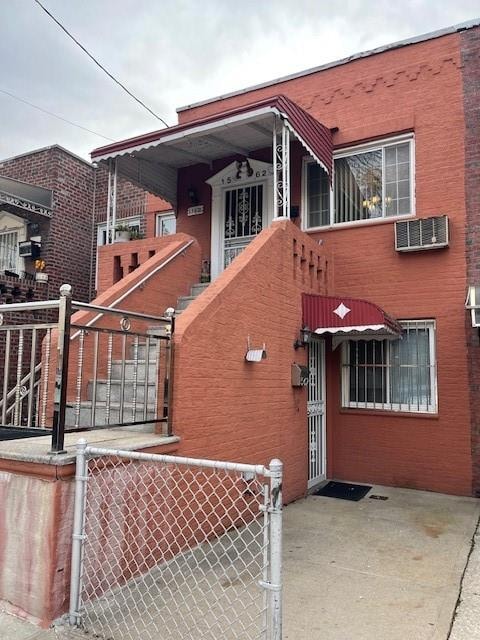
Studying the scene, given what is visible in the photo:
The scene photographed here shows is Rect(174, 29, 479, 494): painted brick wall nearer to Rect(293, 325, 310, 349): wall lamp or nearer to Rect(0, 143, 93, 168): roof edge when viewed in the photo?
Rect(293, 325, 310, 349): wall lamp

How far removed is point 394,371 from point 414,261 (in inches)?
68.6

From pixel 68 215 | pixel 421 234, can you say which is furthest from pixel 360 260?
pixel 68 215

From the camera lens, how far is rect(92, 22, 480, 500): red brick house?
6.59 m

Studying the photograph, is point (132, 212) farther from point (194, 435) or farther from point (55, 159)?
point (194, 435)

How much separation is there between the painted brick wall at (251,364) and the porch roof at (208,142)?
1.59 meters

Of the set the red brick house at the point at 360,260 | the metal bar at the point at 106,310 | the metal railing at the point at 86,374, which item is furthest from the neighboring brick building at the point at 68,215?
the metal bar at the point at 106,310

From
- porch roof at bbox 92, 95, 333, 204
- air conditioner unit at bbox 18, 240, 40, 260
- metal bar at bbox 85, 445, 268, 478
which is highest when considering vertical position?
porch roof at bbox 92, 95, 333, 204

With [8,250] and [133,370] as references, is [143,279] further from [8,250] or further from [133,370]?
[8,250]

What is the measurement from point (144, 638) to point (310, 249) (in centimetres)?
550

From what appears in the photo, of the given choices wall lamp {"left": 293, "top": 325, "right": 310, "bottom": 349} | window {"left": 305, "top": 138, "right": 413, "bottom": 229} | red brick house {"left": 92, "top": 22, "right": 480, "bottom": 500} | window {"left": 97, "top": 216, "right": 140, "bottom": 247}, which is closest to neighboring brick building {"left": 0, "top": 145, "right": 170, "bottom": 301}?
window {"left": 97, "top": 216, "right": 140, "bottom": 247}

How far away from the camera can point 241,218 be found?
9227mm

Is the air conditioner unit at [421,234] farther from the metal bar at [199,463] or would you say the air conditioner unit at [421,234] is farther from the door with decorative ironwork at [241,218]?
the metal bar at [199,463]

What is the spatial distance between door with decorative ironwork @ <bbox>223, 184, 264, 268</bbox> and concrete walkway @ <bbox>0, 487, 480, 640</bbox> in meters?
4.69

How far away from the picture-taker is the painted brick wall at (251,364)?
4574mm
